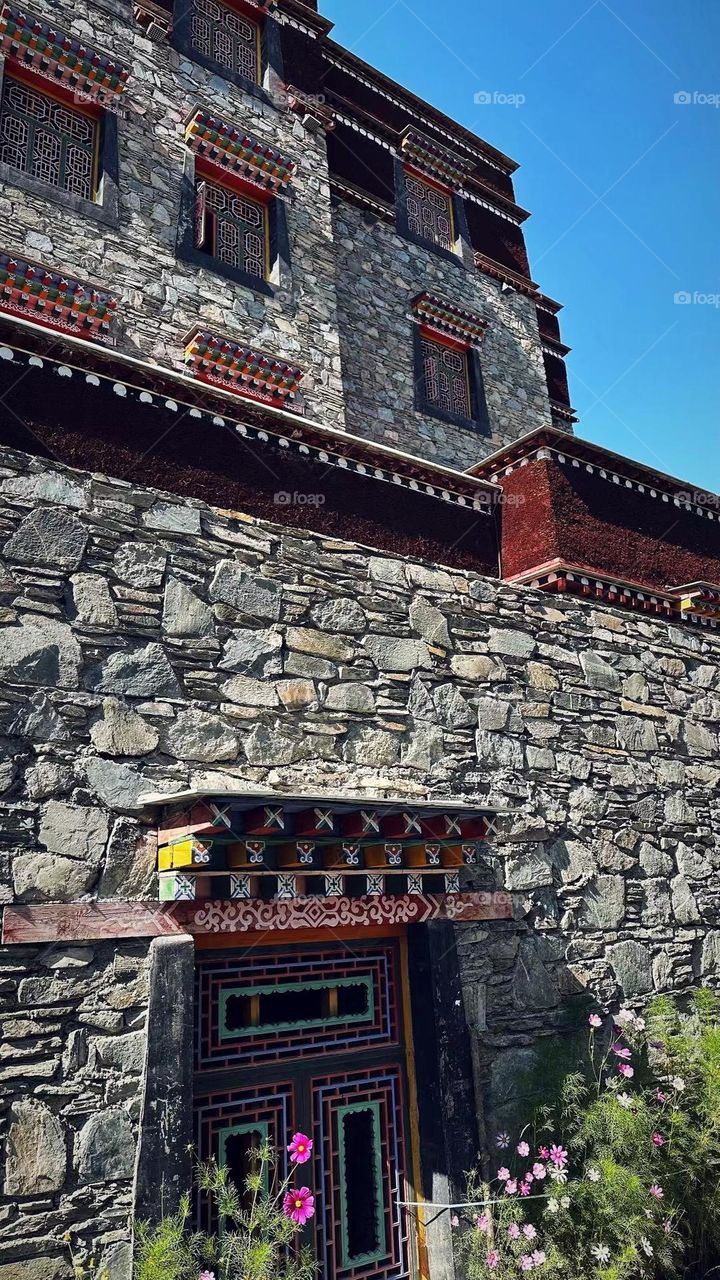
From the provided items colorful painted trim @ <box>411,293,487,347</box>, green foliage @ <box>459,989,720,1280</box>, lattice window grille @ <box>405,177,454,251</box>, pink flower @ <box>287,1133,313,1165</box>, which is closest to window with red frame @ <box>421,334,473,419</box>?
colorful painted trim @ <box>411,293,487,347</box>

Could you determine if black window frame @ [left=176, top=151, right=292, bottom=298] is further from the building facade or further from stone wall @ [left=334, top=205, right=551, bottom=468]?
stone wall @ [left=334, top=205, right=551, bottom=468]

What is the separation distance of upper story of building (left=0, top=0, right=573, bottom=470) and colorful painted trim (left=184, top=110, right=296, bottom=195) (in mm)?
21

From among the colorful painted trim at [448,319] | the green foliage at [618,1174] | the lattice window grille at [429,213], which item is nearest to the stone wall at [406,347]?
the colorful painted trim at [448,319]

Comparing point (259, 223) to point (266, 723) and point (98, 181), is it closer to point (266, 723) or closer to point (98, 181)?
point (98, 181)

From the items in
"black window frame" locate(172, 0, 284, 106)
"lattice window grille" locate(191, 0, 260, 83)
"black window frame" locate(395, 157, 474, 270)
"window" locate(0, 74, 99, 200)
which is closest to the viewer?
"window" locate(0, 74, 99, 200)

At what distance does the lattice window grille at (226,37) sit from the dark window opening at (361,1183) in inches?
374

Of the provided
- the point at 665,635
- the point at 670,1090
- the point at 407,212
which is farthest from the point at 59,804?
the point at 407,212

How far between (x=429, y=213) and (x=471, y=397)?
2741mm

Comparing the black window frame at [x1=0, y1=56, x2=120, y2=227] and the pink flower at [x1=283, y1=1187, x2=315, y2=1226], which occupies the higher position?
the black window frame at [x1=0, y1=56, x2=120, y2=227]

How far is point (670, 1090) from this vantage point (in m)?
5.20

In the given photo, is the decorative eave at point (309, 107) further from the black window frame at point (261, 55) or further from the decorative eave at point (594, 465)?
the decorative eave at point (594, 465)

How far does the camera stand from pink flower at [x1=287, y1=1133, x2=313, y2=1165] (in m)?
3.73

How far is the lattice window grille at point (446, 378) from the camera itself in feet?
33.1

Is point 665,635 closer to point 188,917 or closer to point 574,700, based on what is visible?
point 574,700
